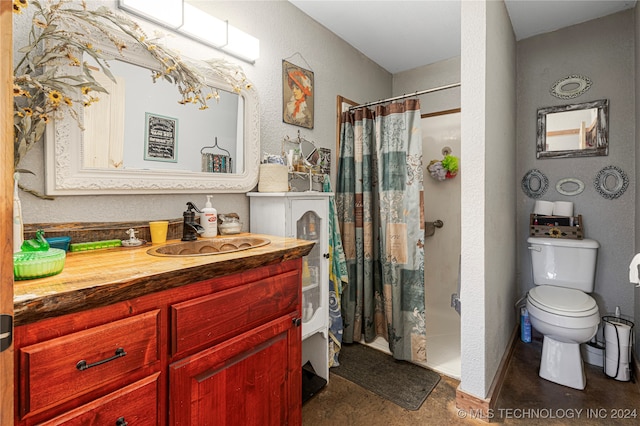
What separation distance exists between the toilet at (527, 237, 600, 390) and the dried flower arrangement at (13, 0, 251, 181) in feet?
8.22

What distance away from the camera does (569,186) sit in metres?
2.43

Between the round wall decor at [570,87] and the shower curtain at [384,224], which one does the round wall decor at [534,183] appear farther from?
the shower curtain at [384,224]

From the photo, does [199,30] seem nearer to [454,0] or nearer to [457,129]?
[454,0]

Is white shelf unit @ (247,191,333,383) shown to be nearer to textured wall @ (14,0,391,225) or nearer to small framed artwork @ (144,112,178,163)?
textured wall @ (14,0,391,225)

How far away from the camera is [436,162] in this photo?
281 centimetres

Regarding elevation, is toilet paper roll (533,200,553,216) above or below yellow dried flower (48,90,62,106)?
below

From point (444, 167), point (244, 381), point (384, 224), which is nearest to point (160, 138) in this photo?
point (244, 381)

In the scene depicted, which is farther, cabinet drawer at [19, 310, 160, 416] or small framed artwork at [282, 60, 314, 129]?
small framed artwork at [282, 60, 314, 129]

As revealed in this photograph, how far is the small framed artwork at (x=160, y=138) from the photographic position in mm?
1385

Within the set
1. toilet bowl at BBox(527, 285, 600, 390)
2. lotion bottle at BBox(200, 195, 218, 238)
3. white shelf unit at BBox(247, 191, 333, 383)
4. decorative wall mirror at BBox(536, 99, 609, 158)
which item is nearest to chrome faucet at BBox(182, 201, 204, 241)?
lotion bottle at BBox(200, 195, 218, 238)

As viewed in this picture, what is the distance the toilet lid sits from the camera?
181cm

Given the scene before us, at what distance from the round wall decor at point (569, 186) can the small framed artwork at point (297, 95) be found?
2040 millimetres

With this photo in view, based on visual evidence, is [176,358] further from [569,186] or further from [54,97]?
[569,186]

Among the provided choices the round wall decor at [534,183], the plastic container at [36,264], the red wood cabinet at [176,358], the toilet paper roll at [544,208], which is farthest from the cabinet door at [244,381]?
the round wall decor at [534,183]
